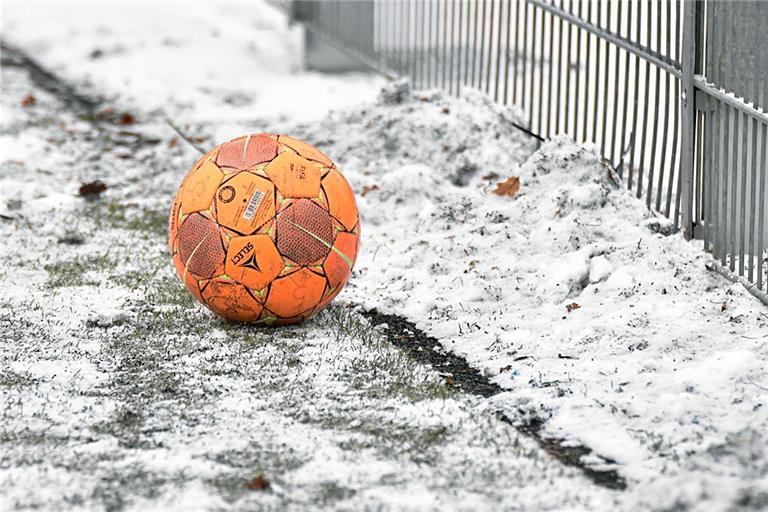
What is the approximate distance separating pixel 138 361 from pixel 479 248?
212 cm

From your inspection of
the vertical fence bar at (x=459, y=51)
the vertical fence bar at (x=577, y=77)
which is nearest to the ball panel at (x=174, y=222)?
the vertical fence bar at (x=577, y=77)

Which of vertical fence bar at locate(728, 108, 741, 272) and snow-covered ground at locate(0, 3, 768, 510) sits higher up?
vertical fence bar at locate(728, 108, 741, 272)

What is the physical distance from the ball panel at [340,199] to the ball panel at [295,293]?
0.99 ft

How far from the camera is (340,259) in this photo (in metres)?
5.75

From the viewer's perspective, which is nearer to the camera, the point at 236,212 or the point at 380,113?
the point at 236,212

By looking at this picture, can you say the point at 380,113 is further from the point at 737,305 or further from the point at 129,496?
the point at 129,496

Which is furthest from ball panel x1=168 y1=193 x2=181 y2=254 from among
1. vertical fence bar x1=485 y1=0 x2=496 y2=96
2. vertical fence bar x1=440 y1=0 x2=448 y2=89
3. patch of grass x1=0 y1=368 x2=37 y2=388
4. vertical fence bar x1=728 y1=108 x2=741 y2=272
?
vertical fence bar x1=440 y1=0 x2=448 y2=89

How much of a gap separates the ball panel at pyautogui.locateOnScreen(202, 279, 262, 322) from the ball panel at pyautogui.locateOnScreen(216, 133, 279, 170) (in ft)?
1.79

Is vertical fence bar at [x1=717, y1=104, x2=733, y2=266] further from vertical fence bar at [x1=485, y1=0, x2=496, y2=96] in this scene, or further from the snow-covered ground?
vertical fence bar at [x1=485, y1=0, x2=496, y2=96]

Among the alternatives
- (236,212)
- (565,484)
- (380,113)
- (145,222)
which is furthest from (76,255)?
(565,484)

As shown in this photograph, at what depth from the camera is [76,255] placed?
7.19 meters

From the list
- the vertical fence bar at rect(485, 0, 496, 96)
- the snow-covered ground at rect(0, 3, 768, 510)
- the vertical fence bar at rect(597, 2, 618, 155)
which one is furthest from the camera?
the vertical fence bar at rect(485, 0, 496, 96)

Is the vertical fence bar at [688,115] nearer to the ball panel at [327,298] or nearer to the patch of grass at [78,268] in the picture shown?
the ball panel at [327,298]

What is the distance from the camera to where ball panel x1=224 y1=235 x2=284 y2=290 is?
5562mm
